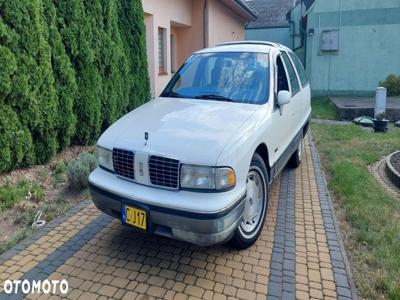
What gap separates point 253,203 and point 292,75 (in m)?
2.46

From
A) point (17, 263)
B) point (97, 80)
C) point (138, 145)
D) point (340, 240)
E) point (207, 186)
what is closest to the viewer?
point (207, 186)

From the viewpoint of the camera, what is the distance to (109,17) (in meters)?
6.67

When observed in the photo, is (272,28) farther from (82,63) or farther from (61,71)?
(61,71)

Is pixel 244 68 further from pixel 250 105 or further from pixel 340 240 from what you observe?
pixel 340 240

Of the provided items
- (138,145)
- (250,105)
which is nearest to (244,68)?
(250,105)

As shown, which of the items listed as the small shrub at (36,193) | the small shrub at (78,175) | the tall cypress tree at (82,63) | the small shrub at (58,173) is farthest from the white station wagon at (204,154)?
the tall cypress tree at (82,63)

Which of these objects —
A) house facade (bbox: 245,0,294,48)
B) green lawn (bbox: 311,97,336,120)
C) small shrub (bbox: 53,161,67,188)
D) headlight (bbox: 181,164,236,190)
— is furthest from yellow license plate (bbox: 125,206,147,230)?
house facade (bbox: 245,0,294,48)

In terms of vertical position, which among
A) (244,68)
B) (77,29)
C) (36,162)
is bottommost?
(36,162)

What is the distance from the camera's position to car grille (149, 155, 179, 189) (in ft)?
9.23

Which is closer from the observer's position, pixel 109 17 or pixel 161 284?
pixel 161 284

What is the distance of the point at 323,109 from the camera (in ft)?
43.3

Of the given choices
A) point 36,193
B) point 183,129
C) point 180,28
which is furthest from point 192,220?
point 180,28

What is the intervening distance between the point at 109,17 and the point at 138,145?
460 centimetres

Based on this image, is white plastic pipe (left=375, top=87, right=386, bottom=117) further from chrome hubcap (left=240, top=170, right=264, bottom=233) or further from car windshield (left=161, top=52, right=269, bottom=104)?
chrome hubcap (left=240, top=170, right=264, bottom=233)
